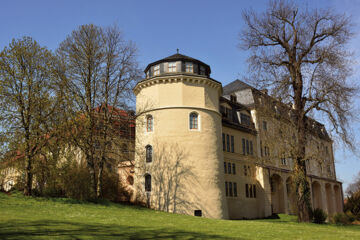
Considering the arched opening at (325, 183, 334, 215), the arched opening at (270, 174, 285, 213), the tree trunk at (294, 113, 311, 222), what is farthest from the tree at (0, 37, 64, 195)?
the arched opening at (325, 183, 334, 215)

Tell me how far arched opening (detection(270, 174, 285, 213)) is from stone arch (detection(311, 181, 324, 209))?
36.0ft

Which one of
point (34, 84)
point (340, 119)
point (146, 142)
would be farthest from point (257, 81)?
point (34, 84)

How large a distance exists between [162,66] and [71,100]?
9.44m

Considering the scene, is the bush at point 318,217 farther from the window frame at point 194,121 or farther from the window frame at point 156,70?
the window frame at point 156,70

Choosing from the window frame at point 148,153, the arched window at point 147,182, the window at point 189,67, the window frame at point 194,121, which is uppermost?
the window at point 189,67

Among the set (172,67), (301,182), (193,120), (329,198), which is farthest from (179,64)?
(329,198)

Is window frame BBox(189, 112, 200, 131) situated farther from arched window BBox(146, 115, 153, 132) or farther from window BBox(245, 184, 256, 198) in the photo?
window BBox(245, 184, 256, 198)

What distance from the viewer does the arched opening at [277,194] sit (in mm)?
35928

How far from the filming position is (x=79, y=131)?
20.1 meters

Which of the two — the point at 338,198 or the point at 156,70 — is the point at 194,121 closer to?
the point at 156,70

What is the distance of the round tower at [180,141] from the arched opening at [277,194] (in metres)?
12.6

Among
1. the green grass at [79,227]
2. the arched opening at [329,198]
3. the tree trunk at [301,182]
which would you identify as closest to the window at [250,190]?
the tree trunk at [301,182]

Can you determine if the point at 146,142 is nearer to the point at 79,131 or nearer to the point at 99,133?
the point at 99,133

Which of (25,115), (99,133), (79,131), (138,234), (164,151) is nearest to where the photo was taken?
(138,234)
